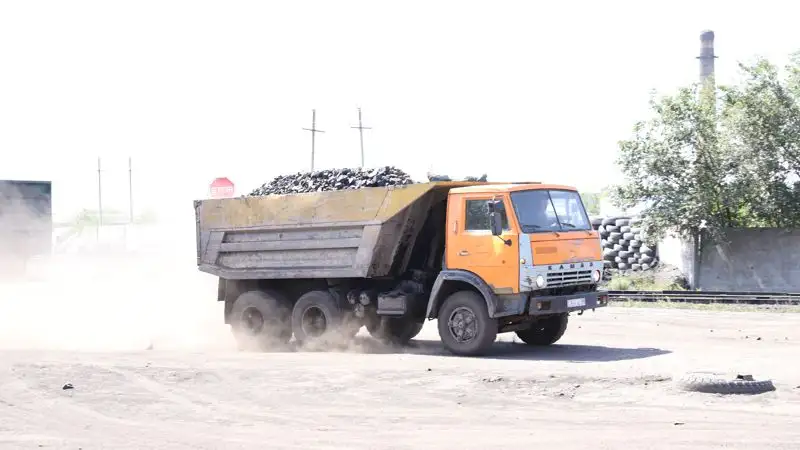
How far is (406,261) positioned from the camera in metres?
16.3

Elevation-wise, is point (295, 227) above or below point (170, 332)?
above

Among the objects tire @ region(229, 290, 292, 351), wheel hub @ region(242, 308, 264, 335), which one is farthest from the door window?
wheel hub @ region(242, 308, 264, 335)

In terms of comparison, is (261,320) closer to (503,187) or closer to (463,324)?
(463,324)

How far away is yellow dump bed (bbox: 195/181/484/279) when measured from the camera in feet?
52.2

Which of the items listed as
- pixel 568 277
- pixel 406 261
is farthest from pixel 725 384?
pixel 406 261

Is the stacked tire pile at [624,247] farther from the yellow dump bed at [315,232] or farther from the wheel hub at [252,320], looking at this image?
the yellow dump bed at [315,232]

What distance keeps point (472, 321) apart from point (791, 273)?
16.3 metres

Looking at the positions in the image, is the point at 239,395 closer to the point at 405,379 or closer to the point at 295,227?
the point at 405,379

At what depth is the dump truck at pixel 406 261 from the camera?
15023mm

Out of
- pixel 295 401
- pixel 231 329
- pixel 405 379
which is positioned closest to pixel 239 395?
pixel 295 401

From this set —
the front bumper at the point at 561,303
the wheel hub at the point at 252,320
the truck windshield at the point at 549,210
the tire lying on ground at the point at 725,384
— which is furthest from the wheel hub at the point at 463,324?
the tire lying on ground at the point at 725,384

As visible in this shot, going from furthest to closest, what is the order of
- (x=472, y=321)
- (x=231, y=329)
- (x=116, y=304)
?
1. (x=116, y=304)
2. (x=231, y=329)
3. (x=472, y=321)

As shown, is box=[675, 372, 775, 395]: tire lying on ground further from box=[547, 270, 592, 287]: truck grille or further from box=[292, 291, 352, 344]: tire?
box=[292, 291, 352, 344]: tire

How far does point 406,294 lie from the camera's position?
16156 mm
